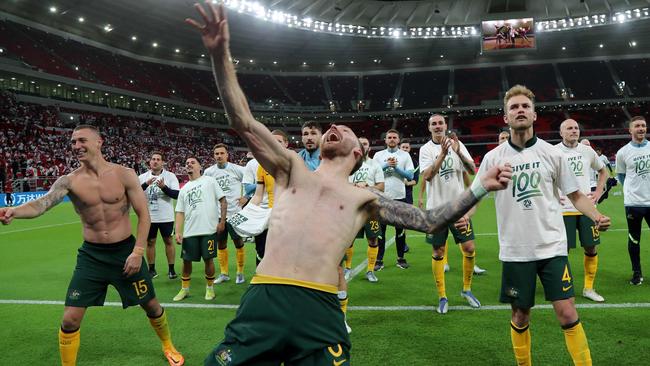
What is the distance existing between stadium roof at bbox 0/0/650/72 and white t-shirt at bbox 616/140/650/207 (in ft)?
95.4

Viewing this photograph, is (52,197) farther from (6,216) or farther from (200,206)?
(200,206)

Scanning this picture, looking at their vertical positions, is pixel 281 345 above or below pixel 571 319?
above

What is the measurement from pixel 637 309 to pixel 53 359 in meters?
6.46

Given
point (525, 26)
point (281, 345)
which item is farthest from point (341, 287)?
point (525, 26)

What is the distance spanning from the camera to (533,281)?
11.3 feet

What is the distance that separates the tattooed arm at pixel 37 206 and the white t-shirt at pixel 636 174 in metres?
7.08

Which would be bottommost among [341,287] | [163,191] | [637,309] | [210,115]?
[637,309]

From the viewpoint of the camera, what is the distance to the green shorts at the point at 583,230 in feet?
19.4

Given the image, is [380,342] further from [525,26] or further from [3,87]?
[3,87]

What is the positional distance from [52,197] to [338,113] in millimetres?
51963

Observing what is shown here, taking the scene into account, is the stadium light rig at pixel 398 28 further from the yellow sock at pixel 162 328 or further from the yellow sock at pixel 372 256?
the yellow sock at pixel 162 328

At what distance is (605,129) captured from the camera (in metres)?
48.7

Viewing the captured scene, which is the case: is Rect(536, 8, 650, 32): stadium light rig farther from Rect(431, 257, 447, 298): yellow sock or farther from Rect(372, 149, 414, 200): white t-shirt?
Rect(431, 257, 447, 298): yellow sock

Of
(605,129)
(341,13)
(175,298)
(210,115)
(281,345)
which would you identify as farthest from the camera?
(210,115)
